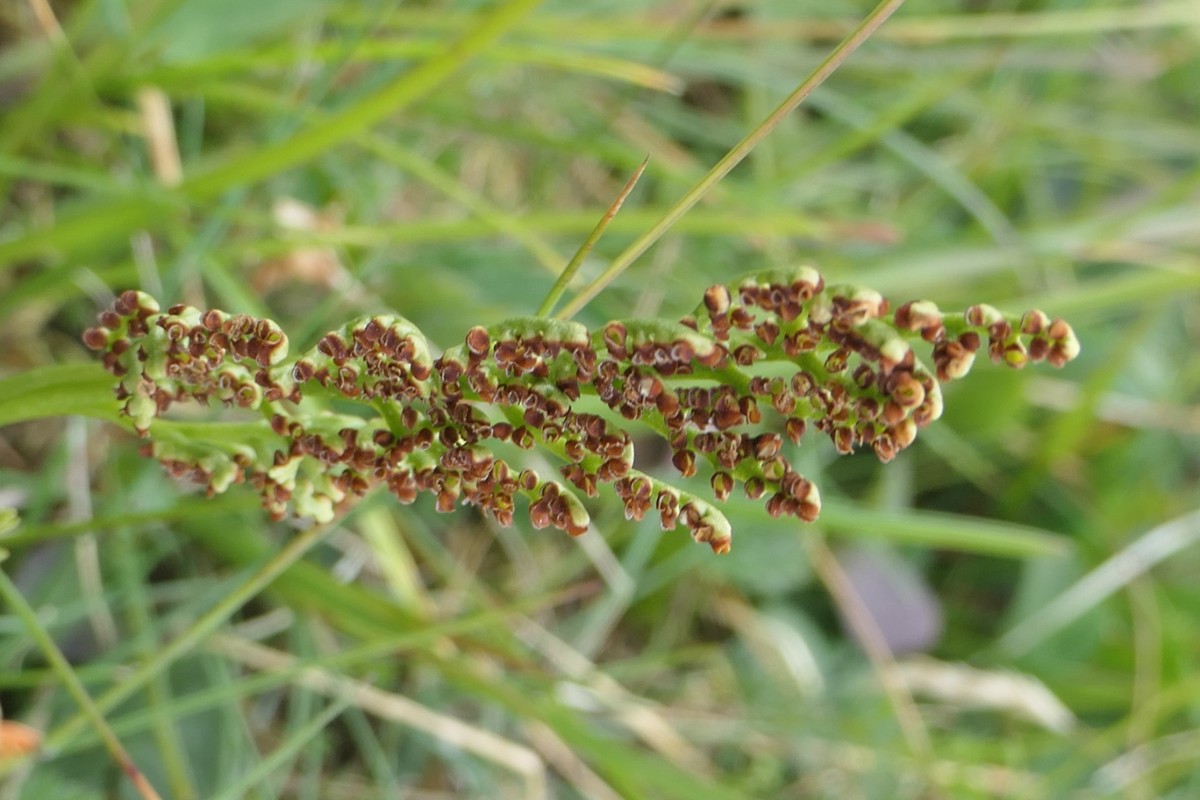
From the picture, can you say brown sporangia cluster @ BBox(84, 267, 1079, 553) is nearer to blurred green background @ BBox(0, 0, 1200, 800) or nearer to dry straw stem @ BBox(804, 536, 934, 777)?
blurred green background @ BBox(0, 0, 1200, 800)

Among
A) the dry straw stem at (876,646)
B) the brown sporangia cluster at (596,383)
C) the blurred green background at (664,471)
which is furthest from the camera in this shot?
the dry straw stem at (876,646)

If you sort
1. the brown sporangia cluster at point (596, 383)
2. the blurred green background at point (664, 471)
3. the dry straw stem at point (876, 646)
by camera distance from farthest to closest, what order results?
the dry straw stem at point (876, 646) → the blurred green background at point (664, 471) → the brown sporangia cluster at point (596, 383)

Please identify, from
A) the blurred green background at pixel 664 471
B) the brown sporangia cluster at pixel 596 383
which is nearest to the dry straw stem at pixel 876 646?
the blurred green background at pixel 664 471

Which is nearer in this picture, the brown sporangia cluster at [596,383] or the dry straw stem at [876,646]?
the brown sporangia cluster at [596,383]

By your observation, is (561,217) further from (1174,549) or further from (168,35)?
(1174,549)

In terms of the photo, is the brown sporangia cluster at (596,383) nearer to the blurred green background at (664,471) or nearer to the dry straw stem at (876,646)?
the blurred green background at (664,471)

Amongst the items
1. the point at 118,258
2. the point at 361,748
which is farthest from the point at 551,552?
the point at 118,258
